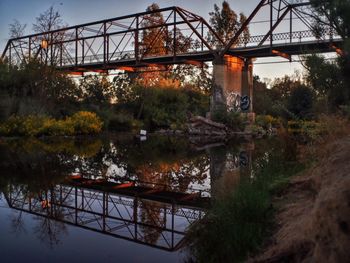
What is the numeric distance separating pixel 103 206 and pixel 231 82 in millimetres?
27430

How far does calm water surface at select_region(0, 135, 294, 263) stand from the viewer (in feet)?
17.7

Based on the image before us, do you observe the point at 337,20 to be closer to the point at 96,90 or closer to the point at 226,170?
the point at 226,170

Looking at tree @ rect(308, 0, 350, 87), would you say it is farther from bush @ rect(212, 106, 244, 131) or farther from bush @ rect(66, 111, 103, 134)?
bush @ rect(212, 106, 244, 131)

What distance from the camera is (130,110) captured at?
41094 mm

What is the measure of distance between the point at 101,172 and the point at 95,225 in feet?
17.7

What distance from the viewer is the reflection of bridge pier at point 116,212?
612 centimetres

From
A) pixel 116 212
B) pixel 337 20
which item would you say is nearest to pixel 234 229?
pixel 116 212

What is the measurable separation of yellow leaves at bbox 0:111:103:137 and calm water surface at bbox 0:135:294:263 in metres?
9.98

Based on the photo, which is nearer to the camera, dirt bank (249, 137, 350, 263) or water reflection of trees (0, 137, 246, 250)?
dirt bank (249, 137, 350, 263)

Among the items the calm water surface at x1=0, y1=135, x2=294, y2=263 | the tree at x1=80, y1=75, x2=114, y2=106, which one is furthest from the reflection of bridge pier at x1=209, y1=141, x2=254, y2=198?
the tree at x1=80, y1=75, x2=114, y2=106

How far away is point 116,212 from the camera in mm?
7309

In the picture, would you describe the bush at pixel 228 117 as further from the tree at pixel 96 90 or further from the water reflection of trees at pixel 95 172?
the water reflection of trees at pixel 95 172

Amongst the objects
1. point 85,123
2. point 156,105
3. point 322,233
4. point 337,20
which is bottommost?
point 322,233

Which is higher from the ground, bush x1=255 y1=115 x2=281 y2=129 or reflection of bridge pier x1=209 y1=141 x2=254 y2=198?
bush x1=255 y1=115 x2=281 y2=129
